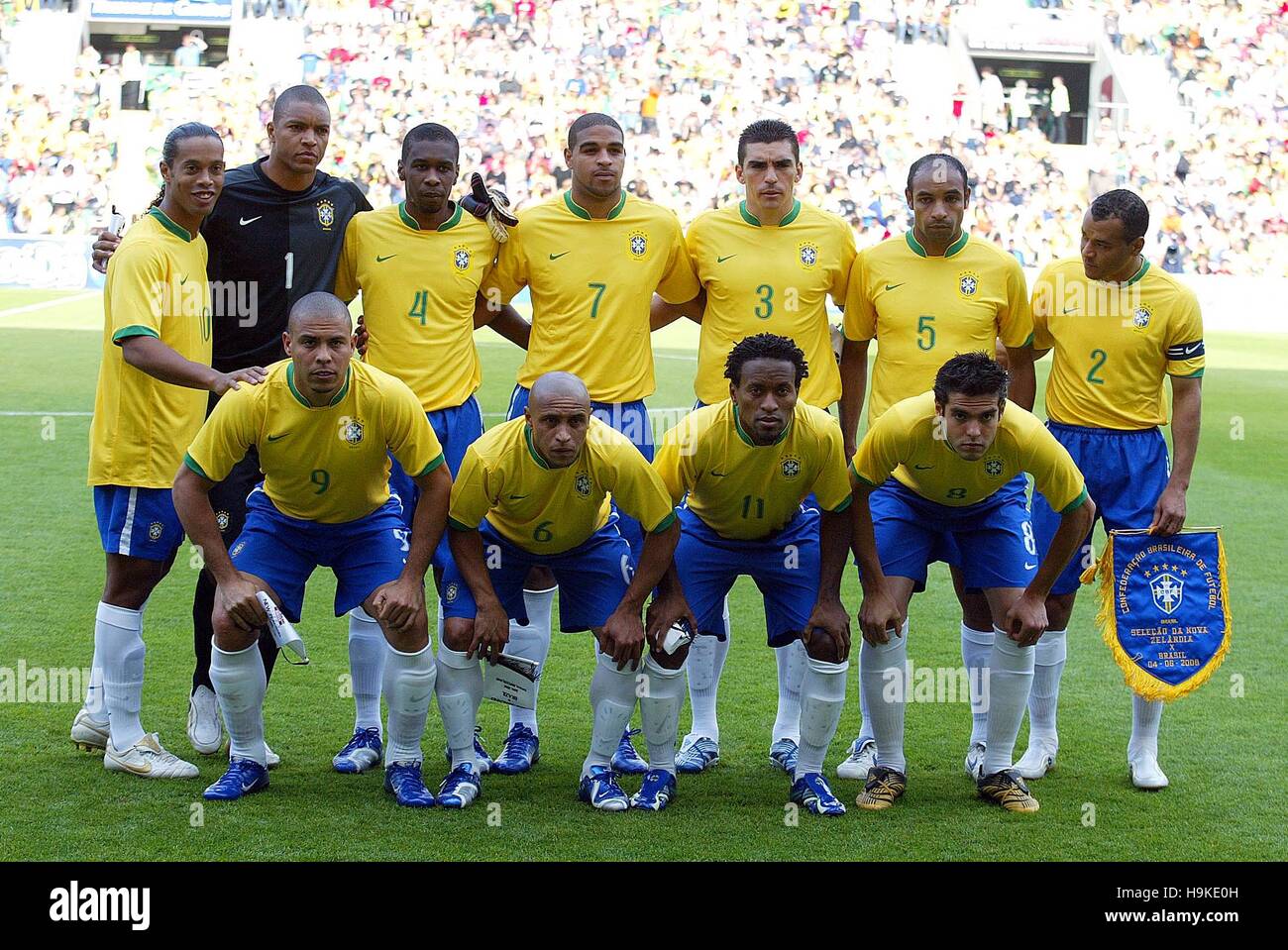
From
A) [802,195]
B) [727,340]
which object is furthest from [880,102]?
[727,340]

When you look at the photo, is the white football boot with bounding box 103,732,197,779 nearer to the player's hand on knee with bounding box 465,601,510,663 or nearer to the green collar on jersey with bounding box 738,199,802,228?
the player's hand on knee with bounding box 465,601,510,663

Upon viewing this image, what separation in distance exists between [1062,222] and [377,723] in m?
23.5

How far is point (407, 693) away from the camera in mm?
4844

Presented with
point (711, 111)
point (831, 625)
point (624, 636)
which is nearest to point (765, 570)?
point (831, 625)

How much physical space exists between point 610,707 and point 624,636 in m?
0.29

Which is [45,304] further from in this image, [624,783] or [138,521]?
[624,783]

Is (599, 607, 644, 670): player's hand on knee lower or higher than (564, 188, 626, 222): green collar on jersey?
lower

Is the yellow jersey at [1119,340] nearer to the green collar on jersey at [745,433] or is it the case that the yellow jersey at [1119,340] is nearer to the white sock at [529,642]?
the green collar on jersey at [745,433]

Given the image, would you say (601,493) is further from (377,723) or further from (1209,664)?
(1209,664)

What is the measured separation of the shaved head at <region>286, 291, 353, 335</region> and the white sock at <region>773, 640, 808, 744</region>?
7.13ft

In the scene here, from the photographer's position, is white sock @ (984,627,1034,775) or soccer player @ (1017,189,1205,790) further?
soccer player @ (1017,189,1205,790)

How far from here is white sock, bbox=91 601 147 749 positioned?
5.10 metres

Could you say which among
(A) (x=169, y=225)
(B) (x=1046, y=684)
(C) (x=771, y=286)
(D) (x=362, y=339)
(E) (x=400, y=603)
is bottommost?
(B) (x=1046, y=684)

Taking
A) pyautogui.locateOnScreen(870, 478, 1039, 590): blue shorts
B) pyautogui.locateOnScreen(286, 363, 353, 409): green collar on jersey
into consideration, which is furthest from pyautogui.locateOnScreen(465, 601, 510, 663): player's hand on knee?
pyautogui.locateOnScreen(870, 478, 1039, 590): blue shorts
